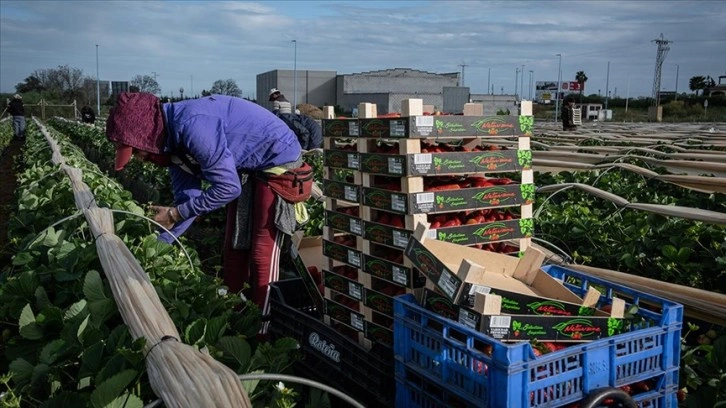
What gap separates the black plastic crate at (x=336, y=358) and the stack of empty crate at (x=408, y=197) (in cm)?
17

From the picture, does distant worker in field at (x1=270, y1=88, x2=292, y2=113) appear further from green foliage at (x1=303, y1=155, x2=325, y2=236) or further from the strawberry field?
the strawberry field

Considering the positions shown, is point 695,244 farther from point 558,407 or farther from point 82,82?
point 82,82

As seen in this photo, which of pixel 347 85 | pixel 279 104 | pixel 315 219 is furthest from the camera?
pixel 347 85

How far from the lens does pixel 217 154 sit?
12.5ft

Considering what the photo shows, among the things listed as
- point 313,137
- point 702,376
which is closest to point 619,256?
point 702,376

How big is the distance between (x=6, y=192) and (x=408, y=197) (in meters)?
13.1

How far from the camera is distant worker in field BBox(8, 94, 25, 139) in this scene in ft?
83.6

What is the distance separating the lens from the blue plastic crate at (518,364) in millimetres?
2061

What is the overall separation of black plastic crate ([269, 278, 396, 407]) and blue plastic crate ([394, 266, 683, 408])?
300 mm

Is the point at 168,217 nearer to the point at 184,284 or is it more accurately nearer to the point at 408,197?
the point at 184,284

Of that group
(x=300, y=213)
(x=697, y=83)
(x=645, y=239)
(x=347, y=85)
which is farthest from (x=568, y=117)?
(x=697, y=83)

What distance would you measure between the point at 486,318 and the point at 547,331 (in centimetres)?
22

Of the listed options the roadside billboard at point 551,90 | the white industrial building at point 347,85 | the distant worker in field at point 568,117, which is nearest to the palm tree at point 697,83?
the roadside billboard at point 551,90

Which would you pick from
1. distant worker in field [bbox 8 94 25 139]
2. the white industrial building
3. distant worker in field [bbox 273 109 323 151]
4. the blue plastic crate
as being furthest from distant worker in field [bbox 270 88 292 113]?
the white industrial building
